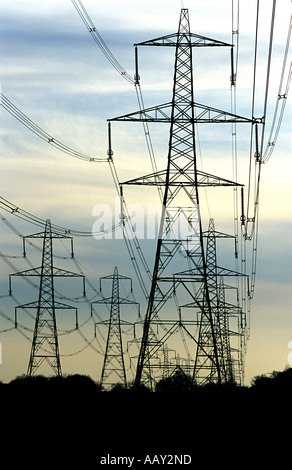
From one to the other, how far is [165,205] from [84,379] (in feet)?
185

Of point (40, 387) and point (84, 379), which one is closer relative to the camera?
point (40, 387)

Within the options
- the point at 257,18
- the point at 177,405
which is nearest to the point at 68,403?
the point at 177,405

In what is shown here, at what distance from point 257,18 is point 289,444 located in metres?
19.2

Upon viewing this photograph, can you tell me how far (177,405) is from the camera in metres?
55.3

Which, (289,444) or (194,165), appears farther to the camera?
(194,165)

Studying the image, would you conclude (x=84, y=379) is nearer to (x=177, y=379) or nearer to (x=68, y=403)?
(x=177, y=379)

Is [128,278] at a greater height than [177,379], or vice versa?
[128,278]
